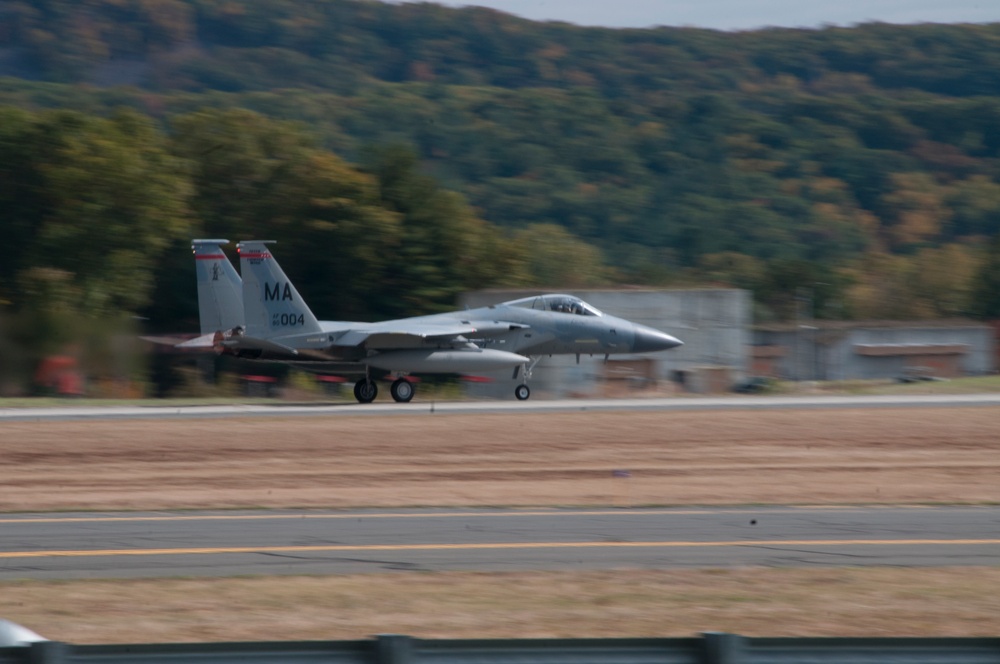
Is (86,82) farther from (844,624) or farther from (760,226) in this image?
(844,624)

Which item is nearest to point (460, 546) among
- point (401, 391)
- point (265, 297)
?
point (401, 391)

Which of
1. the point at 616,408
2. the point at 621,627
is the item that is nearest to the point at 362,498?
the point at 621,627

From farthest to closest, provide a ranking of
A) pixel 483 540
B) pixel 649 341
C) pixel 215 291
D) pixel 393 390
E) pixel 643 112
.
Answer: pixel 643 112
pixel 649 341
pixel 215 291
pixel 393 390
pixel 483 540

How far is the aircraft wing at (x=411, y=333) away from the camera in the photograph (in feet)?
91.1

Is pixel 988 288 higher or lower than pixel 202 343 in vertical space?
higher

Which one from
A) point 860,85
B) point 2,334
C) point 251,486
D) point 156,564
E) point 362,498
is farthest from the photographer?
point 860,85

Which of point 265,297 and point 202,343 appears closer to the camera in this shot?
point 265,297

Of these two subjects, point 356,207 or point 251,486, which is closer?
point 251,486

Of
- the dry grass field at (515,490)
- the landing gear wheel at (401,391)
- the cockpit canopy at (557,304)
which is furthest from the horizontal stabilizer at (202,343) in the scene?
the cockpit canopy at (557,304)

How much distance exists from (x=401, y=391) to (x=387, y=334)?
162 cm

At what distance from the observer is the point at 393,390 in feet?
93.2

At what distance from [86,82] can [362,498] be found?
126 m

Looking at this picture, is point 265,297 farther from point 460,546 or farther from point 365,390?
point 460,546

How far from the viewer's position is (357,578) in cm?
929
